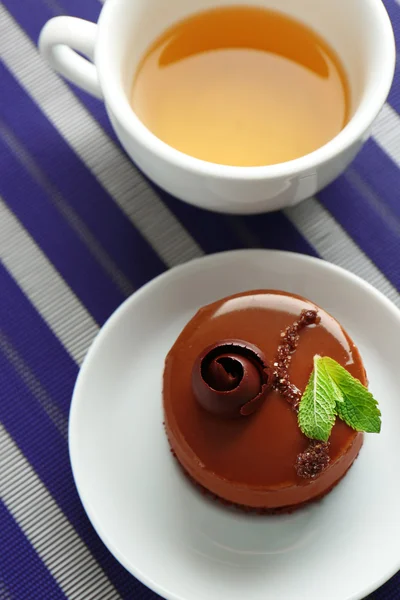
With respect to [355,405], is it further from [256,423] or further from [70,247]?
[70,247]

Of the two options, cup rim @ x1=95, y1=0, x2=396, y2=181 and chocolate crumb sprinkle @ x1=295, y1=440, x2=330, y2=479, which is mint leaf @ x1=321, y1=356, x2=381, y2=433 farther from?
cup rim @ x1=95, y1=0, x2=396, y2=181

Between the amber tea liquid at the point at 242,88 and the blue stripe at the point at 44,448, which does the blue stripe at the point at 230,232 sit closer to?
the amber tea liquid at the point at 242,88

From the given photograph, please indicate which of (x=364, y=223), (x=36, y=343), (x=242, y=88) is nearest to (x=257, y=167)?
(x=242, y=88)

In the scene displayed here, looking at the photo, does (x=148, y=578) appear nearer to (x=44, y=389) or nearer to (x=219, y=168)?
(x=44, y=389)

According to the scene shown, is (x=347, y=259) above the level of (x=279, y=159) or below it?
below

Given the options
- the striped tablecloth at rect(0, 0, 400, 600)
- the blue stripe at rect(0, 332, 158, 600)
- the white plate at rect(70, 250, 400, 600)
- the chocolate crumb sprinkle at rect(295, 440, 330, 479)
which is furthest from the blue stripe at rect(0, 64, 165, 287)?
the chocolate crumb sprinkle at rect(295, 440, 330, 479)

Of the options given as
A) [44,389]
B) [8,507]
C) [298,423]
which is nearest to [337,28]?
[298,423]

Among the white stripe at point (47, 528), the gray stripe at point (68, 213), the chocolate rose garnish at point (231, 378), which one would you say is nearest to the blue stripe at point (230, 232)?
the gray stripe at point (68, 213)
